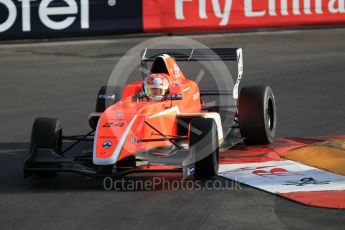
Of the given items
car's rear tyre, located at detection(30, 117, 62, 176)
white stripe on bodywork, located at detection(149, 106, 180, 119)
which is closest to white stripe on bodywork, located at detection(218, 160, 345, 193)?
white stripe on bodywork, located at detection(149, 106, 180, 119)

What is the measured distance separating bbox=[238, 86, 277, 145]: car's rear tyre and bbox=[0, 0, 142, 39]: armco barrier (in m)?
9.15

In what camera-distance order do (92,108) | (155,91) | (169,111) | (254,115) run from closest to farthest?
(169,111) < (155,91) < (254,115) < (92,108)

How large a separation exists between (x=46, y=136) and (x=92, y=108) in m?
4.93

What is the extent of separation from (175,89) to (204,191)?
200cm

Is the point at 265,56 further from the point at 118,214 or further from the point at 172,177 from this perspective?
the point at 118,214

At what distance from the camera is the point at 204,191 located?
386 inches

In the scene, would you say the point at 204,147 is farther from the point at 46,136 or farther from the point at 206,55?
the point at 206,55

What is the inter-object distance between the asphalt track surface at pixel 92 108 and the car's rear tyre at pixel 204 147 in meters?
0.21

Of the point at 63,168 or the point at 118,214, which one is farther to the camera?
the point at 63,168

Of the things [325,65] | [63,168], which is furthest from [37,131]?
[325,65]

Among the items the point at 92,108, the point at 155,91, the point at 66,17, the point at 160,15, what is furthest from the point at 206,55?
the point at 66,17

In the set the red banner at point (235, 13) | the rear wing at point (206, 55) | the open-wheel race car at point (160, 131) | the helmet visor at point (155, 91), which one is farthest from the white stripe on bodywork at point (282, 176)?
the red banner at point (235, 13)

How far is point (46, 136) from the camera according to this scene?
1046 centimetres

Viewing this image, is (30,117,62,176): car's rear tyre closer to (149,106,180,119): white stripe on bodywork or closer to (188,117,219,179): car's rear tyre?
(149,106,180,119): white stripe on bodywork
